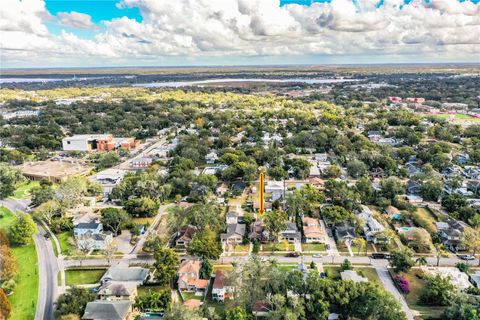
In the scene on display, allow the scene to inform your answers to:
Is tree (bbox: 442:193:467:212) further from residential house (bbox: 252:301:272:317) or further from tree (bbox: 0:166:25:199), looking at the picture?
tree (bbox: 0:166:25:199)

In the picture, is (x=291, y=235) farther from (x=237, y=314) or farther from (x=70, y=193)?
(x=70, y=193)

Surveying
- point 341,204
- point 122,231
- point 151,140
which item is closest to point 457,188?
point 341,204

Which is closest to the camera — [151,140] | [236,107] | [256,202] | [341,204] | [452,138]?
[341,204]

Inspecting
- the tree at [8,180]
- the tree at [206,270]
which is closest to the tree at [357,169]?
the tree at [206,270]

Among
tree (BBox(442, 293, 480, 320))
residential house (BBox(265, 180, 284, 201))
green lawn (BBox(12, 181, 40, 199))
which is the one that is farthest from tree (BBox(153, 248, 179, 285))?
green lawn (BBox(12, 181, 40, 199))

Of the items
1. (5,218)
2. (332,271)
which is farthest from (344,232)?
(5,218)

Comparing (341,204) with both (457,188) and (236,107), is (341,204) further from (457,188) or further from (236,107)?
(236,107)
